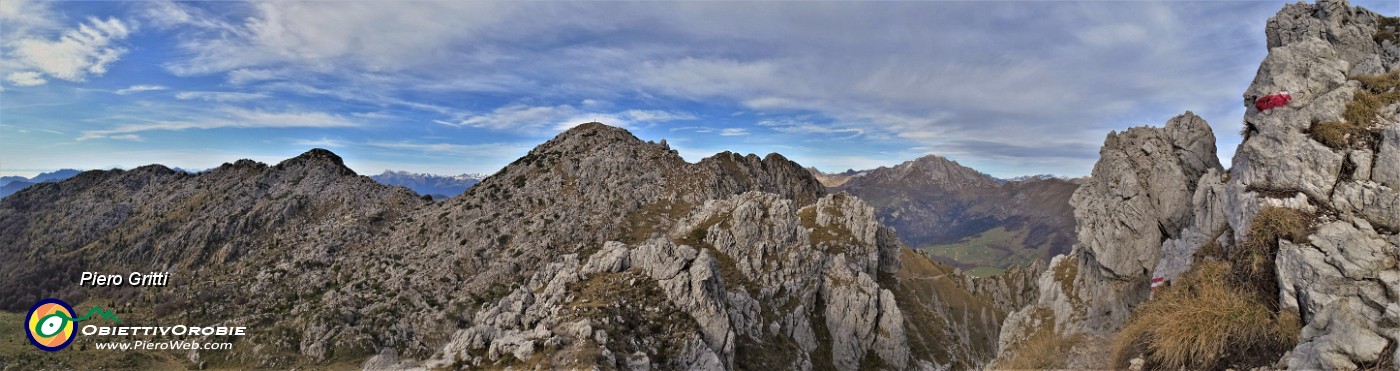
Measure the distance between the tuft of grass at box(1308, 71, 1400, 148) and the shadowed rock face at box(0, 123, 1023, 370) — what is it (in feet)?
128

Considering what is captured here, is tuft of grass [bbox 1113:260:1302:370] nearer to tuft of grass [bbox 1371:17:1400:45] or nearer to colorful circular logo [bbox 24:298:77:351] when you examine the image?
tuft of grass [bbox 1371:17:1400:45]

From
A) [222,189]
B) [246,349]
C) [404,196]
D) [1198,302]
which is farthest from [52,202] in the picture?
[1198,302]

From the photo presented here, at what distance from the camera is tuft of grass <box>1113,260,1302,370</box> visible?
1443 centimetres

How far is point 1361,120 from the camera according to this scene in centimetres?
1784

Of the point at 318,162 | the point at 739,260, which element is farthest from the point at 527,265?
the point at 318,162

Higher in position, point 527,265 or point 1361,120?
point 1361,120

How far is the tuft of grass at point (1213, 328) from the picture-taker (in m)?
14.4

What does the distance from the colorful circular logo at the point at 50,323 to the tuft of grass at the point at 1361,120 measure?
89.2 meters

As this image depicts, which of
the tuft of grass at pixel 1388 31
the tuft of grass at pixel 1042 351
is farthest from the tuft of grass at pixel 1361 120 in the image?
the tuft of grass at pixel 1388 31

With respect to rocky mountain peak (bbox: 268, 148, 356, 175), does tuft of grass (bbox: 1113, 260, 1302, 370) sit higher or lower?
lower

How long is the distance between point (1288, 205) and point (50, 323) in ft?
320

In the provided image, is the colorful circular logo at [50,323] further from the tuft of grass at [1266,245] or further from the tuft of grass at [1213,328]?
the tuft of grass at [1266,245]

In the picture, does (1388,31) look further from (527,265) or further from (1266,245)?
(527,265)

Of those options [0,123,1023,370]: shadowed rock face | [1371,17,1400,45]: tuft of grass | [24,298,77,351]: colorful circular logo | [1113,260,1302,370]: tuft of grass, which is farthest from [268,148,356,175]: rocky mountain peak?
[1371,17,1400,45]: tuft of grass
